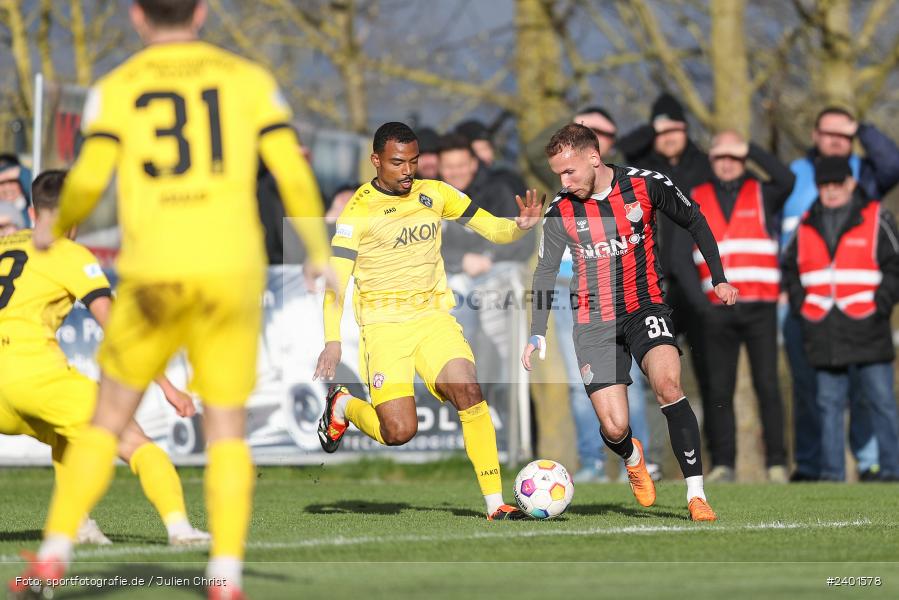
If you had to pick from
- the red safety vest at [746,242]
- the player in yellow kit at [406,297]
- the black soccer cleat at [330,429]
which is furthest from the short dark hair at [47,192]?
the red safety vest at [746,242]

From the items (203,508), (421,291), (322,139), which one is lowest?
(203,508)

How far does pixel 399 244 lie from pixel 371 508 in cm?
180

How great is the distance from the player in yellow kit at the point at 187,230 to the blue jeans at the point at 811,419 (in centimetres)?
836

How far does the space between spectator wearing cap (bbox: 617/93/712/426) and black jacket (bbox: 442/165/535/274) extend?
1016 millimetres

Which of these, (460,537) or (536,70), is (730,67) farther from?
(460,537)

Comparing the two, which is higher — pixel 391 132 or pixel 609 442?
pixel 391 132

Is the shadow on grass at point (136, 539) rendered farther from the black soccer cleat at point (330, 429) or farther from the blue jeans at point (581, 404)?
the blue jeans at point (581, 404)

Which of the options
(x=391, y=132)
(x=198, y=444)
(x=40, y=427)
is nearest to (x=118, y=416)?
A: (x=40, y=427)

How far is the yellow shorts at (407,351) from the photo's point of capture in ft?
29.6

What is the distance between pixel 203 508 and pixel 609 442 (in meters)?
2.62

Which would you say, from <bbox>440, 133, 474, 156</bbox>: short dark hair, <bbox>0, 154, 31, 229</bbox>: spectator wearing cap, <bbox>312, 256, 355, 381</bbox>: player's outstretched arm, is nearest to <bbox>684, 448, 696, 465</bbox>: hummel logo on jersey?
→ <bbox>312, 256, 355, 381</bbox>: player's outstretched arm

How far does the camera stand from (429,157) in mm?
13086

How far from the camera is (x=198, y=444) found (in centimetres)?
1316

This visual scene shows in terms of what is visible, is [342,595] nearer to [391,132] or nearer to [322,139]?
[391,132]
